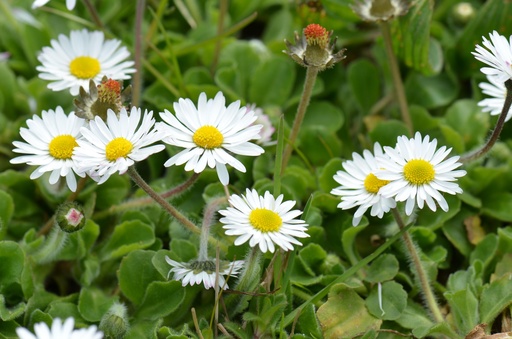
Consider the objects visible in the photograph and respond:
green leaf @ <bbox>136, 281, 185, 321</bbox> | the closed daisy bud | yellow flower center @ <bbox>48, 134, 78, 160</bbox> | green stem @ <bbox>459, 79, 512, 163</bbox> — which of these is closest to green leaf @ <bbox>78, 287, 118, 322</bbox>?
green leaf @ <bbox>136, 281, 185, 321</bbox>

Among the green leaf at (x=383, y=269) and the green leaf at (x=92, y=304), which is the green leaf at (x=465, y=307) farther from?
the green leaf at (x=92, y=304)

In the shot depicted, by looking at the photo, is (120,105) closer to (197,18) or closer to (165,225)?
(165,225)

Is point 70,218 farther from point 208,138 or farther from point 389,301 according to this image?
point 389,301

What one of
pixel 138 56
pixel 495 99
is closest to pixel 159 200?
pixel 138 56

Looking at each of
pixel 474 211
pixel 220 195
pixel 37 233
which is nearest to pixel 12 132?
pixel 37 233

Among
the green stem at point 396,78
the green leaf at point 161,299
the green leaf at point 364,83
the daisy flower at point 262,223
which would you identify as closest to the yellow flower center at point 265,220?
the daisy flower at point 262,223

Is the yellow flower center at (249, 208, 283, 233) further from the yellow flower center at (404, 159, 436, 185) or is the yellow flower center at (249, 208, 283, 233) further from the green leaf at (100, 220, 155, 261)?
the green leaf at (100, 220, 155, 261)
